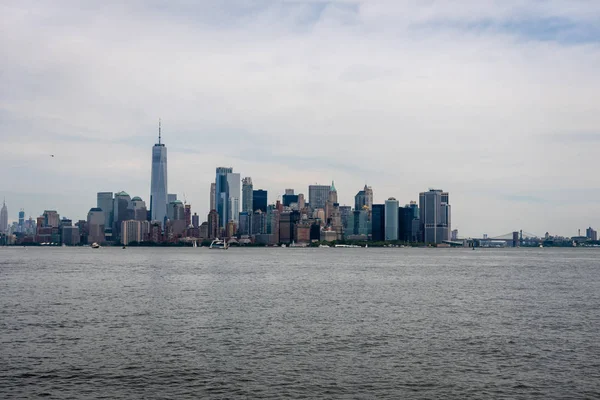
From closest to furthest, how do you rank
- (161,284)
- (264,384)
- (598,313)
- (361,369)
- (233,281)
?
1. (264,384)
2. (361,369)
3. (598,313)
4. (161,284)
5. (233,281)

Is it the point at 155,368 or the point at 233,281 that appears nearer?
the point at 155,368

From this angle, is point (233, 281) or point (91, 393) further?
point (233, 281)

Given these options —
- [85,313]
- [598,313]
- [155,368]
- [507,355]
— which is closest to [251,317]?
[85,313]

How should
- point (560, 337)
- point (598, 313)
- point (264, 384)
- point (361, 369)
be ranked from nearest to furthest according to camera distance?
point (264, 384) < point (361, 369) < point (560, 337) < point (598, 313)

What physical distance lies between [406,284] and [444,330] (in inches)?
2221

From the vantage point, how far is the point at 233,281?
118m

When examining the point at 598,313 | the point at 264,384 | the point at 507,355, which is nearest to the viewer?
the point at 264,384

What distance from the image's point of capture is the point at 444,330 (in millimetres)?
57562

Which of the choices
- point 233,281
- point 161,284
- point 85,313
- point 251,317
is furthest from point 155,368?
point 233,281

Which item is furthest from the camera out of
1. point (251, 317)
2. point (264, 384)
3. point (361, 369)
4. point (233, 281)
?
point (233, 281)

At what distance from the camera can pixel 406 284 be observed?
4471 inches

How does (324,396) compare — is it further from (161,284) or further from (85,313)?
(161,284)

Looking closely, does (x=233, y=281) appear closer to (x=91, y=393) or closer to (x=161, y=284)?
(x=161, y=284)

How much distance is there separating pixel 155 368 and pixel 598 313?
171ft
